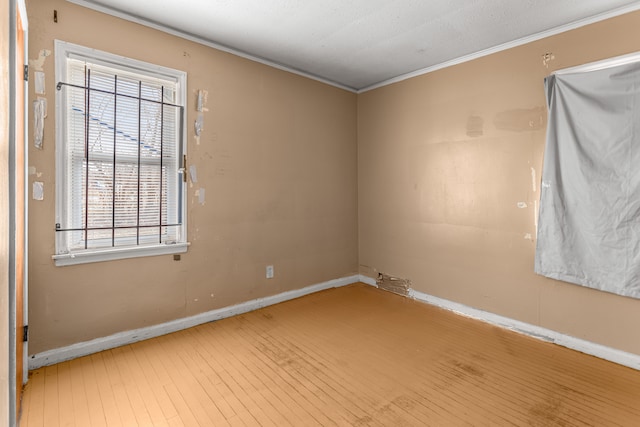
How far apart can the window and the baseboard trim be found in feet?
2.09

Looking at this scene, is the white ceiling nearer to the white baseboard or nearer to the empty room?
the empty room

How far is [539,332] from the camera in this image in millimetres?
2766

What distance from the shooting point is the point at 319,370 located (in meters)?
2.26

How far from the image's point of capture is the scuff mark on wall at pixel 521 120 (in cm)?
274

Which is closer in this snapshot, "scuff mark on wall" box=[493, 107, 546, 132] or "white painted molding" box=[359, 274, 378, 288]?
"scuff mark on wall" box=[493, 107, 546, 132]

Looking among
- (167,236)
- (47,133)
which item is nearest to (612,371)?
(167,236)

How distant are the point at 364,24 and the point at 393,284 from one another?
9.24 ft

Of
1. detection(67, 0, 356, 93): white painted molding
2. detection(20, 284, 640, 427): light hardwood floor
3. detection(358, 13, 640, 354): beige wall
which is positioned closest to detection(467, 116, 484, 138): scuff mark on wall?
detection(358, 13, 640, 354): beige wall

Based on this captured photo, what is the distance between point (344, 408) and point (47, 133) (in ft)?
8.82

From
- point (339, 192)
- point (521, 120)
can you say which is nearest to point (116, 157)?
point (339, 192)

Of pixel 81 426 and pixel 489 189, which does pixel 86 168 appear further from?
pixel 489 189

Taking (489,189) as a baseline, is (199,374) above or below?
below

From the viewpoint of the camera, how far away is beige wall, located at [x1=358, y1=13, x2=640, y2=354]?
2.53 m

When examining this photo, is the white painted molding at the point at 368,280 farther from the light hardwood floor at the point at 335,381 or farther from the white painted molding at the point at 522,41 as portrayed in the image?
the white painted molding at the point at 522,41
